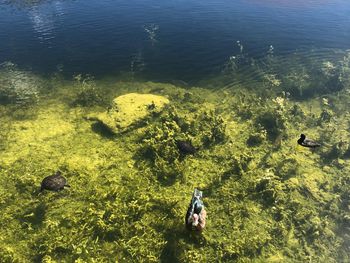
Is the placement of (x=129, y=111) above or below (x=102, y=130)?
above

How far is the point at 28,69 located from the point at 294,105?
2168 cm

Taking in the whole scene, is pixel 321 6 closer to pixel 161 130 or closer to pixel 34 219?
pixel 161 130

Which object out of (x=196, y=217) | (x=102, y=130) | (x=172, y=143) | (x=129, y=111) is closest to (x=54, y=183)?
(x=102, y=130)

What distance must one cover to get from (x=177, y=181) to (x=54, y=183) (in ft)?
19.3

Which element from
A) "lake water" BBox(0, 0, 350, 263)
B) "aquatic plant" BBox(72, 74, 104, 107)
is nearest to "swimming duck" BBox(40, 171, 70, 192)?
"lake water" BBox(0, 0, 350, 263)

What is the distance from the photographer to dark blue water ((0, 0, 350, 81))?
96.2 feet

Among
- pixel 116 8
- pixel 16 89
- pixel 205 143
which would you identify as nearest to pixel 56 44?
pixel 16 89

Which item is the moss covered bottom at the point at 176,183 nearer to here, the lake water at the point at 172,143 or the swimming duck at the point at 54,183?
the lake water at the point at 172,143

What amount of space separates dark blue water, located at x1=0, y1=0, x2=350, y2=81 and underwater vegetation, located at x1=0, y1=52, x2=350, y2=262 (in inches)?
244

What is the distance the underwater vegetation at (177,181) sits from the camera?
44.5ft

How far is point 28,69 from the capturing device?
91.5 feet

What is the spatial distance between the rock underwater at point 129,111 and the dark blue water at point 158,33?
5626 millimetres

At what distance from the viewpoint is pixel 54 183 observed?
15.2 meters

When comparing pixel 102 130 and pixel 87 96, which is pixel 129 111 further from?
pixel 87 96
